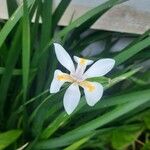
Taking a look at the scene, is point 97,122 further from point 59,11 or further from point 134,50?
point 59,11

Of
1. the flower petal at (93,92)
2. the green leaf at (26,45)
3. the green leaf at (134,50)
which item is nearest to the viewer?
the flower petal at (93,92)

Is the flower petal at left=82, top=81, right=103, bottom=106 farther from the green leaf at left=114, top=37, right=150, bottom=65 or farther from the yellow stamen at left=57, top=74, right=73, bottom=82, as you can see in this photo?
the green leaf at left=114, top=37, right=150, bottom=65

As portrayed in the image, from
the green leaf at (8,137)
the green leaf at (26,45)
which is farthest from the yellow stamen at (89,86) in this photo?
the green leaf at (8,137)

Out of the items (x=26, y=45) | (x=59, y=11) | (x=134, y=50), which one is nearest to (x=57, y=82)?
(x=26, y=45)

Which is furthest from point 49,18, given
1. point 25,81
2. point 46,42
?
point 25,81

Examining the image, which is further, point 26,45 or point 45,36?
point 45,36

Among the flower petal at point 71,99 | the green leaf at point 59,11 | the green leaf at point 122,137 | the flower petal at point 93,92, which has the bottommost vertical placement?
the green leaf at point 122,137

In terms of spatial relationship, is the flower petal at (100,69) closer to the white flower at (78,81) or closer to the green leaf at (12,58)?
the white flower at (78,81)
